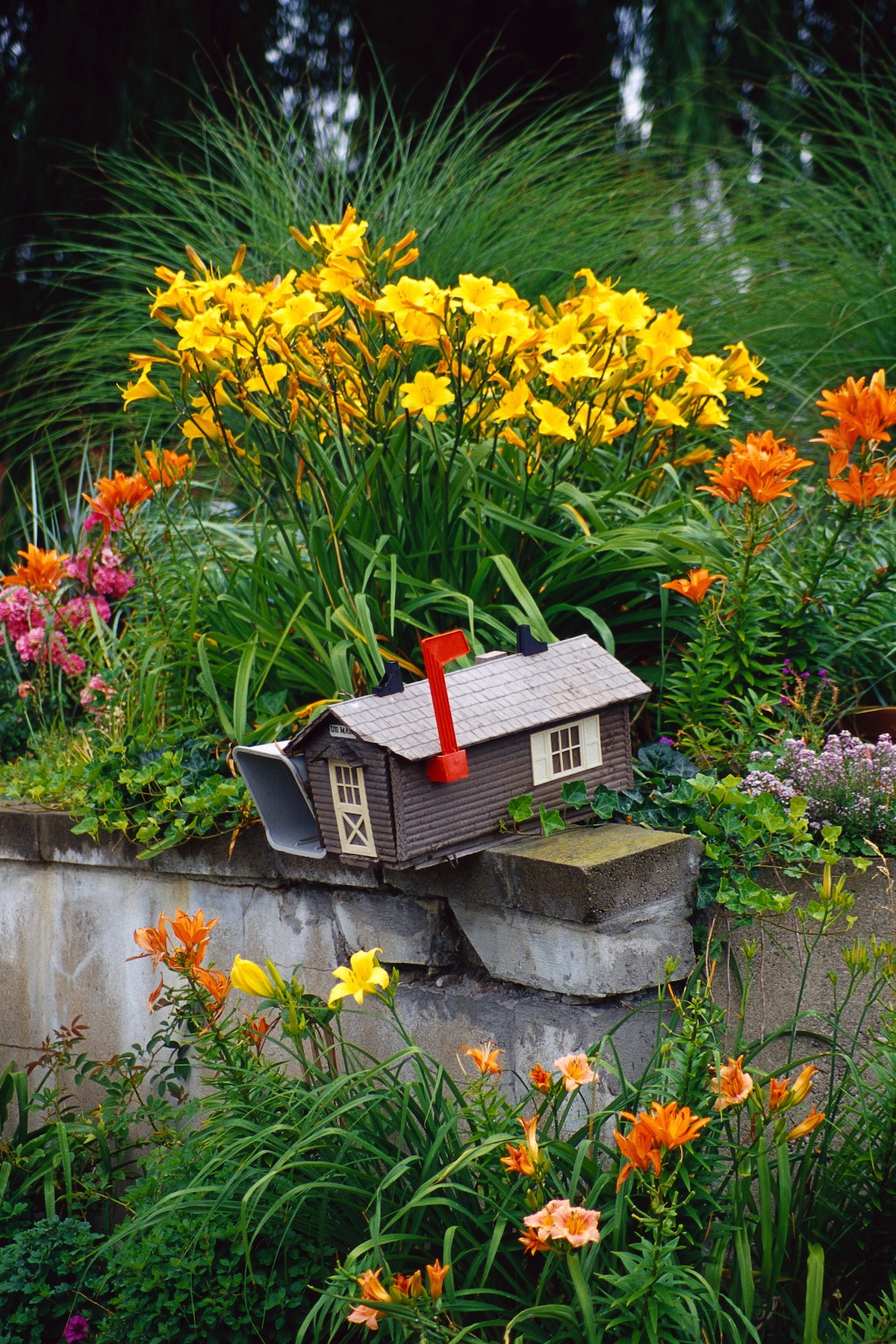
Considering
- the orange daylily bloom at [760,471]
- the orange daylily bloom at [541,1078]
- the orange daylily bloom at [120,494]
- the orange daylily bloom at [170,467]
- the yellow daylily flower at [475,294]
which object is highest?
the yellow daylily flower at [475,294]

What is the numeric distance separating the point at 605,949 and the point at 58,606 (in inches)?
95.4

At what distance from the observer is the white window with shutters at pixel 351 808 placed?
197 centimetres

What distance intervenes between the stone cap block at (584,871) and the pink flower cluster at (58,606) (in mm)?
1981

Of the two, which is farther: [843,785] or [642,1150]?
[843,785]

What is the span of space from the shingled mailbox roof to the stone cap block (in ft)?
0.73

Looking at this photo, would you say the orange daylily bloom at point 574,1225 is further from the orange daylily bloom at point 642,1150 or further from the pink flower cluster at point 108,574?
the pink flower cluster at point 108,574

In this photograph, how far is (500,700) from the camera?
6.72 feet

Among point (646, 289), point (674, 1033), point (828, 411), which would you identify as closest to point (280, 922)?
point (674, 1033)

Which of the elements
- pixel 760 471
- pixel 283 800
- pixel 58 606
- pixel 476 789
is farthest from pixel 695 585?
pixel 58 606

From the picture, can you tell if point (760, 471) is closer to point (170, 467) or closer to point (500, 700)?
point (500, 700)

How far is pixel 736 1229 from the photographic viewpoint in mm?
1571

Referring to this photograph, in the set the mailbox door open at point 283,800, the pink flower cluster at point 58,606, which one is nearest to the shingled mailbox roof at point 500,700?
the mailbox door open at point 283,800

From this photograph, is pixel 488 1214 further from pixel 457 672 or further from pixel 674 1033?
pixel 457 672

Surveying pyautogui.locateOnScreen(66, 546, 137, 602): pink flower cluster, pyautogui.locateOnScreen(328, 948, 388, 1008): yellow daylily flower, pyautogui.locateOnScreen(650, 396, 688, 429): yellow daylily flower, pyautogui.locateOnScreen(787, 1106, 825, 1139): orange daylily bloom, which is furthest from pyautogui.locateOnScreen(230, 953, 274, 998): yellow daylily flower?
pyautogui.locateOnScreen(66, 546, 137, 602): pink flower cluster
